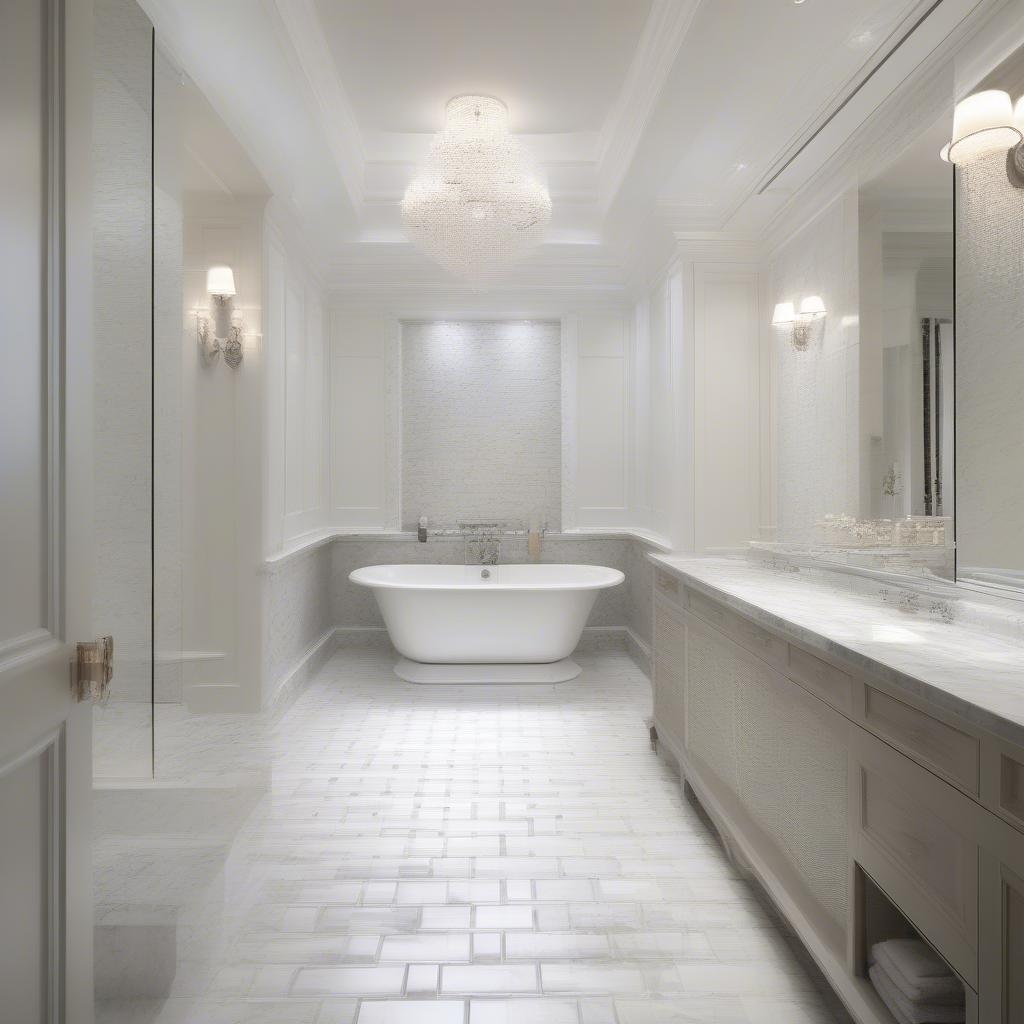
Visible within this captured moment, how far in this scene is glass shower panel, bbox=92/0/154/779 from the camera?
5.82ft

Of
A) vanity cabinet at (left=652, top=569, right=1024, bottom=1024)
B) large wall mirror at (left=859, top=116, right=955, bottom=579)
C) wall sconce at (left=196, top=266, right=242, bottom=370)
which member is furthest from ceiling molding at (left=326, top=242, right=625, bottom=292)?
vanity cabinet at (left=652, top=569, right=1024, bottom=1024)

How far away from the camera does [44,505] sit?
105 cm

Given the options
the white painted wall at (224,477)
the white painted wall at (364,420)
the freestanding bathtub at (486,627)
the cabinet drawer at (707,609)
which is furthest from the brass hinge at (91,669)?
the white painted wall at (364,420)

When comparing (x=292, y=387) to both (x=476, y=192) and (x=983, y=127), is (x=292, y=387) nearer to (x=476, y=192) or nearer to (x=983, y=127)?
(x=476, y=192)

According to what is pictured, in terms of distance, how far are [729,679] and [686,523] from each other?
1798 millimetres

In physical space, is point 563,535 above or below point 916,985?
above

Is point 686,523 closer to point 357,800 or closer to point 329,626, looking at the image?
point 357,800

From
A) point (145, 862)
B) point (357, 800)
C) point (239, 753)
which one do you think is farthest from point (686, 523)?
point (145, 862)

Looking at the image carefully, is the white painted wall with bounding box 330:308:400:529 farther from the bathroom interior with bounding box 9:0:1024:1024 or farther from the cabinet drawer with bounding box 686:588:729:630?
the cabinet drawer with bounding box 686:588:729:630

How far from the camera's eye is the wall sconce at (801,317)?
331 cm

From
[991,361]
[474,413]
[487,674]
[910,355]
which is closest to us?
[991,361]

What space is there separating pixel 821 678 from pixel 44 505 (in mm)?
1554

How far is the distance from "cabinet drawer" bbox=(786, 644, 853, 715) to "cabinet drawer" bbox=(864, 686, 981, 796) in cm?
8

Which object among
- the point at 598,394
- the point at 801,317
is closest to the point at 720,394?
the point at 801,317
